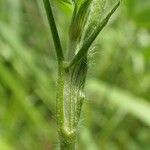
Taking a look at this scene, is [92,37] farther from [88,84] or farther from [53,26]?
[88,84]

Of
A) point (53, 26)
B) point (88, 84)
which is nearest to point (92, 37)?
point (53, 26)

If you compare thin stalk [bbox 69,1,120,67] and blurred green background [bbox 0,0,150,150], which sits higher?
thin stalk [bbox 69,1,120,67]

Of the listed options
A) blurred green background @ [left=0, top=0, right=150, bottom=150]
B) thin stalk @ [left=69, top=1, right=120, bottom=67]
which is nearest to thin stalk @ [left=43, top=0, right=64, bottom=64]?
thin stalk @ [left=69, top=1, right=120, bottom=67]

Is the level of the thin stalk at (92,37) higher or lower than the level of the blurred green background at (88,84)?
higher

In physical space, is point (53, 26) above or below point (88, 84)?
above

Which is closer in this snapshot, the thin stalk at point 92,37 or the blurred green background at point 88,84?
the thin stalk at point 92,37

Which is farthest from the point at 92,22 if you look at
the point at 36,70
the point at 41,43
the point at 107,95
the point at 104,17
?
the point at 41,43

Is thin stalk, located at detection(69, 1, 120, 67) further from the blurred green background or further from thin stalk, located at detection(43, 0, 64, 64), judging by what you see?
the blurred green background

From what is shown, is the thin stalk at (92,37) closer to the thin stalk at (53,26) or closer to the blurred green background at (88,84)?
the thin stalk at (53,26)

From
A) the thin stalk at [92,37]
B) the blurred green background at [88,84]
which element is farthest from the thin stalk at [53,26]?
the blurred green background at [88,84]
